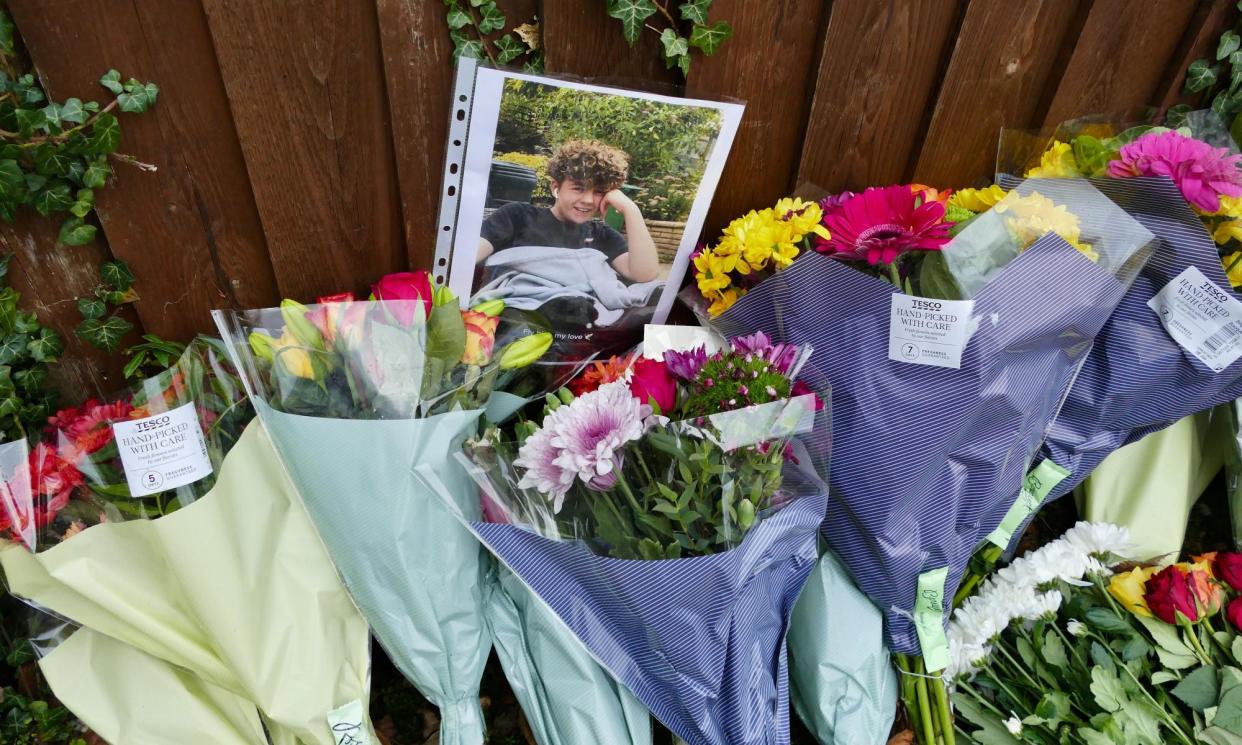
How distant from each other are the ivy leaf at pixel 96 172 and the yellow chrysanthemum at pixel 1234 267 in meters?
1.95

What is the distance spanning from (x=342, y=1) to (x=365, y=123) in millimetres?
196

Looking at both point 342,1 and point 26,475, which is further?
point 342,1

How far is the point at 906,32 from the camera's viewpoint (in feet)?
4.81

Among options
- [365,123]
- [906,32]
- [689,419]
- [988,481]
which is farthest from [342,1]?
[988,481]

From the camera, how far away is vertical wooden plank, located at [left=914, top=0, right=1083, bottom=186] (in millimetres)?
1483

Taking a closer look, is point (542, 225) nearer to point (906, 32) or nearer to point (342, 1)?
point (342, 1)

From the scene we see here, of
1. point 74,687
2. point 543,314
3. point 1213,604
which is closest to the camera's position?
point 74,687

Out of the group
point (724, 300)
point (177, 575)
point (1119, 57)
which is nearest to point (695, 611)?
point (724, 300)

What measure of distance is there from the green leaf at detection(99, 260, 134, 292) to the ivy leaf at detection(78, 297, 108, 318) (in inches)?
1.6

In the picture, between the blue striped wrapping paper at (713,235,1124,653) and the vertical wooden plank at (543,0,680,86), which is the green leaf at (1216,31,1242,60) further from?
the vertical wooden plank at (543,0,680,86)

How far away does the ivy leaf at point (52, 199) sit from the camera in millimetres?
1264

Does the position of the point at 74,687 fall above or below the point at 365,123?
below

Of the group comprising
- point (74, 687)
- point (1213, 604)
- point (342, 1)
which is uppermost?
point (342, 1)

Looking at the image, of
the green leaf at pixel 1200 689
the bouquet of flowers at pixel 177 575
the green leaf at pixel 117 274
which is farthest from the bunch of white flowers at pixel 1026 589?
the green leaf at pixel 117 274
